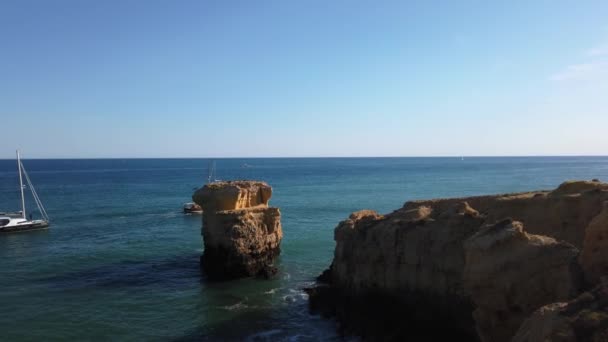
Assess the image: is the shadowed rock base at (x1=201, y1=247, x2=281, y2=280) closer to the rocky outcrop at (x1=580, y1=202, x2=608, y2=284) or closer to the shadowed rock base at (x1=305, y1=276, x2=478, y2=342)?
the shadowed rock base at (x1=305, y1=276, x2=478, y2=342)

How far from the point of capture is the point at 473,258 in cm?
1304

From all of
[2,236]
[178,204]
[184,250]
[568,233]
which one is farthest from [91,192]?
[568,233]

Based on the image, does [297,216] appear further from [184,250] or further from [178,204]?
[178,204]

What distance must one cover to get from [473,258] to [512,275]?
1.17m

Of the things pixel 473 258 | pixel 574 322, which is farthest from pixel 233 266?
pixel 574 322

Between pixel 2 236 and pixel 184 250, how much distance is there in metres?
25.1

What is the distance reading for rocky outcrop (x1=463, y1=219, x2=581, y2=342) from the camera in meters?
11.6

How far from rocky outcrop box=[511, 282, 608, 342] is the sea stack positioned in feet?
88.0

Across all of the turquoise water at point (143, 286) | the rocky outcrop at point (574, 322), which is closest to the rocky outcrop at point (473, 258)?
the rocky outcrop at point (574, 322)

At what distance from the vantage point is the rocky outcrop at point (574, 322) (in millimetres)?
7426

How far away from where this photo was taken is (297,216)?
61.6 m

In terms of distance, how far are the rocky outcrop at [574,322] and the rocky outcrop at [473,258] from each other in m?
2.59

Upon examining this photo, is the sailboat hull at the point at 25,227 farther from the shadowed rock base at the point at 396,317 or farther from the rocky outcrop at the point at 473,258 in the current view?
the shadowed rock base at the point at 396,317

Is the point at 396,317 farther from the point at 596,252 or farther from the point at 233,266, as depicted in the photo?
the point at 233,266
